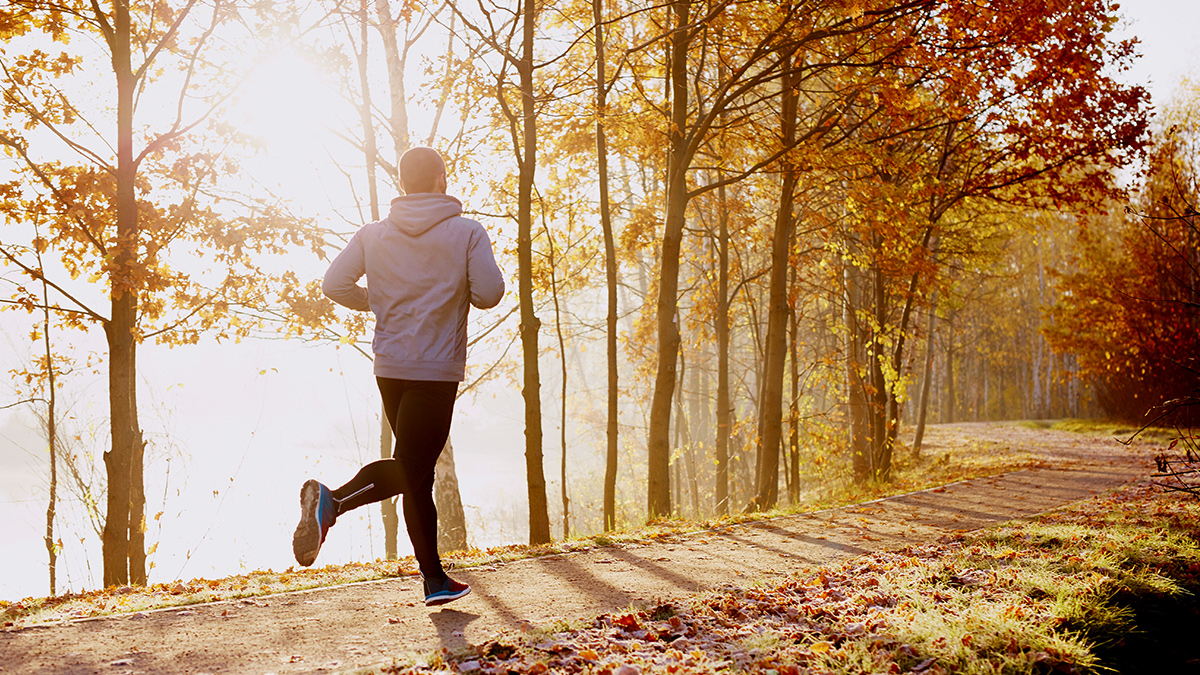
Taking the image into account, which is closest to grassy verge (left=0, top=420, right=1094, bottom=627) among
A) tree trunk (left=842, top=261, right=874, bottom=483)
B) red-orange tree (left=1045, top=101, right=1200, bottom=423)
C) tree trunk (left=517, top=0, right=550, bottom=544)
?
tree trunk (left=517, top=0, right=550, bottom=544)

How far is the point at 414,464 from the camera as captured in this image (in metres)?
3.53

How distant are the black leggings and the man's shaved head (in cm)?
94

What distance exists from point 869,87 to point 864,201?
5.06ft

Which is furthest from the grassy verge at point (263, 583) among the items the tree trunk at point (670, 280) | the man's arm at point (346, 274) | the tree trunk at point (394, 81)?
the tree trunk at point (394, 81)

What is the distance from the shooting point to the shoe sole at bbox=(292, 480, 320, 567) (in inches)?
136

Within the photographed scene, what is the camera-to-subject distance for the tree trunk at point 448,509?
12.4 m

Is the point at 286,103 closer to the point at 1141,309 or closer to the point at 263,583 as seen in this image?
the point at 263,583

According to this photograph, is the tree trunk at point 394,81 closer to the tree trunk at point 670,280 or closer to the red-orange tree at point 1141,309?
the tree trunk at point 670,280

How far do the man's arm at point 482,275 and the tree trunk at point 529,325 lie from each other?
2631 mm

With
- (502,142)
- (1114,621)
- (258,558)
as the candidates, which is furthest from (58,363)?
(1114,621)

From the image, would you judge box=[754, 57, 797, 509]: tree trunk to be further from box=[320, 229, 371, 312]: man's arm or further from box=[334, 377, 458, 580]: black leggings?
box=[320, 229, 371, 312]: man's arm

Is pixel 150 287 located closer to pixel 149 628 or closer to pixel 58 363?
pixel 58 363

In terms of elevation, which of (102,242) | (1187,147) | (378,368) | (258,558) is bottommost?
(258,558)

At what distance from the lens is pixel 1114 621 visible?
12.0ft
